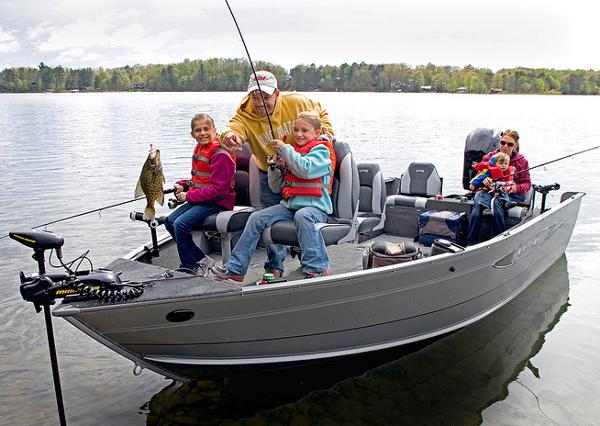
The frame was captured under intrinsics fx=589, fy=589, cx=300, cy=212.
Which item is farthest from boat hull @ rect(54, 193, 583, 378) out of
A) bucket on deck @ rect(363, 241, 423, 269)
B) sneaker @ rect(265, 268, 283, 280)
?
sneaker @ rect(265, 268, 283, 280)

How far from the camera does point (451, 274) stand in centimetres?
439

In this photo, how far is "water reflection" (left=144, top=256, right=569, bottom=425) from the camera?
13.8 ft

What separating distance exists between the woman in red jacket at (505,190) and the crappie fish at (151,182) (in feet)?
9.72

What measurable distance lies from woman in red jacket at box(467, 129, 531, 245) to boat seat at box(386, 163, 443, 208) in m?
0.56

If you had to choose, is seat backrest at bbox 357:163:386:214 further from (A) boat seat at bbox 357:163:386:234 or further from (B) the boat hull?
(B) the boat hull

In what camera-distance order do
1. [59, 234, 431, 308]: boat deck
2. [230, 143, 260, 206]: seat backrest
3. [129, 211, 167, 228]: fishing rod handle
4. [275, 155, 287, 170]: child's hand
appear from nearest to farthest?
[59, 234, 431, 308]: boat deck < [275, 155, 287, 170]: child's hand < [129, 211, 167, 228]: fishing rod handle < [230, 143, 260, 206]: seat backrest

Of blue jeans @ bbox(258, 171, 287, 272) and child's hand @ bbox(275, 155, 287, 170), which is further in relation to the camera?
blue jeans @ bbox(258, 171, 287, 272)

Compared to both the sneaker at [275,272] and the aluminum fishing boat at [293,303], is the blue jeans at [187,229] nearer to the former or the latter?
the aluminum fishing boat at [293,303]

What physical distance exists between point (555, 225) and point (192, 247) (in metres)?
3.87

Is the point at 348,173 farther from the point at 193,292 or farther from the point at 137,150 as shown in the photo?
the point at 137,150

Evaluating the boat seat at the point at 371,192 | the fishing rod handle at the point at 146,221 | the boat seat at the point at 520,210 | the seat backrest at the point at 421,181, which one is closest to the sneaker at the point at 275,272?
the fishing rod handle at the point at 146,221

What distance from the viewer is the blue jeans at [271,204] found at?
4.68 metres

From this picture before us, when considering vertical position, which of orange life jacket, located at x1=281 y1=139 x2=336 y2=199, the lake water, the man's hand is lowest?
the lake water

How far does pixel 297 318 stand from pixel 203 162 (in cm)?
163
